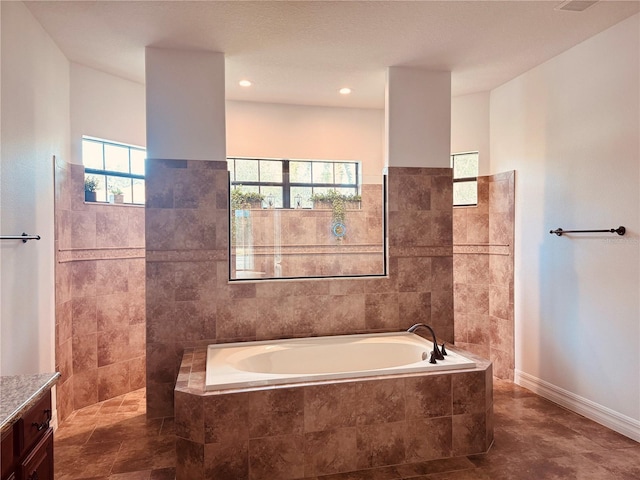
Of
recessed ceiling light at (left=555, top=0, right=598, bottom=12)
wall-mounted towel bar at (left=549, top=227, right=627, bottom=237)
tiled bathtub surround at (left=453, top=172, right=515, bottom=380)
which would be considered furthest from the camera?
tiled bathtub surround at (left=453, top=172, right=515, bottom=380)

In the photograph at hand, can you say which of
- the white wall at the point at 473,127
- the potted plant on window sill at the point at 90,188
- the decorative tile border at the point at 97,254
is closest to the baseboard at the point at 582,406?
the white wall at the point at 473,127

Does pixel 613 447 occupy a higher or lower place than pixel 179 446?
lower

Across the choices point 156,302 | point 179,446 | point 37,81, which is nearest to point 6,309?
point 156,302

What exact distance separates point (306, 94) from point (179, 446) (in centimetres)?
332

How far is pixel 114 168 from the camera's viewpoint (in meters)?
3.80

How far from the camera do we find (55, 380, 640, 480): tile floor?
2.45m

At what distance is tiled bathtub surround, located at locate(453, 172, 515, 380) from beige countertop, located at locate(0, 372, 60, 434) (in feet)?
12.2

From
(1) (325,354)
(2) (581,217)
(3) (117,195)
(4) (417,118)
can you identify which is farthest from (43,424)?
(2) (581,217)

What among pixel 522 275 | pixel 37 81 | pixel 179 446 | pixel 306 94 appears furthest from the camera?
pixel 306 94

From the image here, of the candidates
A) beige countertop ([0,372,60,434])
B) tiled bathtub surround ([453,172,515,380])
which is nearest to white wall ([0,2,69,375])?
beige countertop ([0,372,60,434])

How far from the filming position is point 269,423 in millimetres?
2371

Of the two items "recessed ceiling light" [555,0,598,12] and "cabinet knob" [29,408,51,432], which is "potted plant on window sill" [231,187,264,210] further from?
"recessed ceiling light" [555,0,598,12]

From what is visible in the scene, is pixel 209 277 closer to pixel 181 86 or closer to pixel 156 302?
pixel 156 302

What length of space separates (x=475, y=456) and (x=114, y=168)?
372 cm
